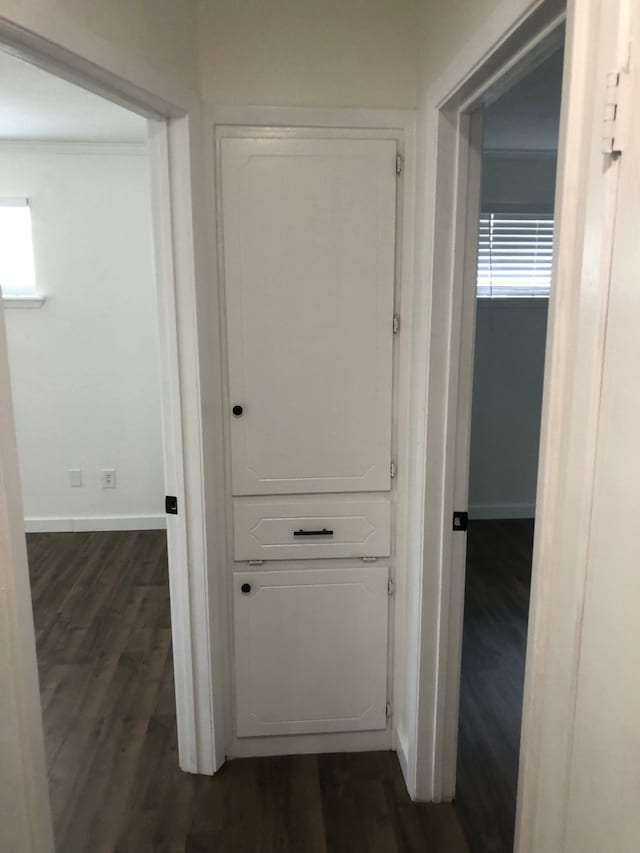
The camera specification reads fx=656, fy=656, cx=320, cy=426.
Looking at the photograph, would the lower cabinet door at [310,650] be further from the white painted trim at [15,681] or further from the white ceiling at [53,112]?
the white ceiling at [53,112]

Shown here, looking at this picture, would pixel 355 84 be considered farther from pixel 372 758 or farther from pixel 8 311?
pixel 8 311

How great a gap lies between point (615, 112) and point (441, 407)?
1.12 meters

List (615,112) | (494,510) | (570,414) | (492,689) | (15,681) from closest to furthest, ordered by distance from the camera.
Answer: (615,112) → (570,414) → (15,681) → (492,689) → (494,510)

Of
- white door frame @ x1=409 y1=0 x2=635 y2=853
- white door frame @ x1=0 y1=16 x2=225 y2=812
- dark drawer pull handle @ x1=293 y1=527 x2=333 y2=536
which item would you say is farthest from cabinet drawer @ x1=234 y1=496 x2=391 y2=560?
white door frame @ x1=409 y1=0 x2=635 y2=853

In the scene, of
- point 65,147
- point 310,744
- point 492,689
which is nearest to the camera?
point 310,744

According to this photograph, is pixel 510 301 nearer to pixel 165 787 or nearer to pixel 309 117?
pixel 309 117

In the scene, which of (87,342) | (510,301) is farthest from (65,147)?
(510,301)

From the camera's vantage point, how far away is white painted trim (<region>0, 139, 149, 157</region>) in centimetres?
403

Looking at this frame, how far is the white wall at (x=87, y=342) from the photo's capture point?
409 centimetres

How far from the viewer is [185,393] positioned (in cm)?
199

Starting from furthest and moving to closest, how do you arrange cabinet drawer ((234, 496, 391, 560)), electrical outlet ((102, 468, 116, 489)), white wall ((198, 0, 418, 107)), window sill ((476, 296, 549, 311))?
window sill ((476, 296, 549, 311)) < electrical outlet ((102, 468, 116, 489)) < cabinet drawer ((234, 496, 391, 560)) < white wall ((198, 0, 418, 107))

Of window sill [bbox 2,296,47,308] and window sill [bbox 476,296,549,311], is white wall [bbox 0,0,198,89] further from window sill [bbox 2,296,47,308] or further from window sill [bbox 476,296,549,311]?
window sill [bbox 476,296,549,311]

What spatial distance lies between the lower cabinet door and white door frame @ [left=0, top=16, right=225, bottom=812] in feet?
0.45

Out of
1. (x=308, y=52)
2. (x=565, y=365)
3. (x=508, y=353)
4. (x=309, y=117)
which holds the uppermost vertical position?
(x=308, y=52)
